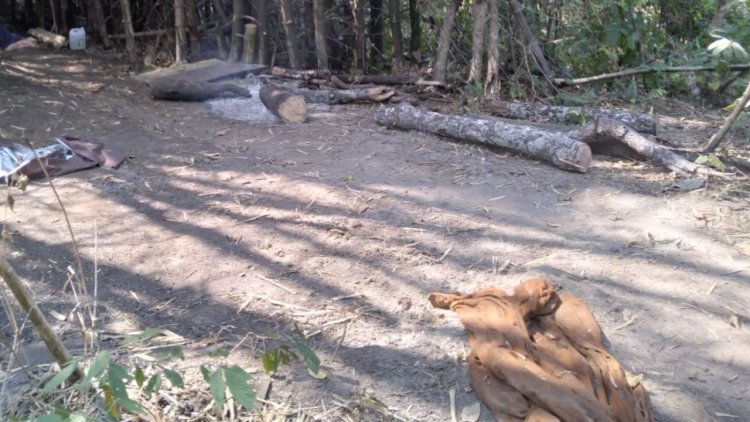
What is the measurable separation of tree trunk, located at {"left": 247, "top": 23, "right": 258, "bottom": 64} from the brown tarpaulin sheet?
326cm

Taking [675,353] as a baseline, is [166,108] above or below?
above

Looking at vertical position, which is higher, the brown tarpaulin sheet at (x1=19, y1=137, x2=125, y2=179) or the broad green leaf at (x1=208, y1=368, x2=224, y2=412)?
the brown tarpaulin sheet at (x1=19, y1=137, x2=125, y2=179)

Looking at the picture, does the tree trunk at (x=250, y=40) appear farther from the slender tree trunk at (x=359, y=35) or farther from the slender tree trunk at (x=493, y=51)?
the slender tree trunk at (x=493, y=51)

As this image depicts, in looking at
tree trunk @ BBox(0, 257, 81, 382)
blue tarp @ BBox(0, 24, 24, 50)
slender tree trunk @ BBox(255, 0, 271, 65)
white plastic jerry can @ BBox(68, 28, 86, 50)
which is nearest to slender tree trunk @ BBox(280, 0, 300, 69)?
slender tree trunk @ BBox(255, 0, 271, 65)

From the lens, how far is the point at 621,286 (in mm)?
3479

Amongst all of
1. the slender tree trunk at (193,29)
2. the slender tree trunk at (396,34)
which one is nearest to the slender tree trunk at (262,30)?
the slender tree trunk at (193,29)

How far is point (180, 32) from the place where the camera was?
820 centimetres

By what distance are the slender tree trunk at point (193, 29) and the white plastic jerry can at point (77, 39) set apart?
1.51 metres

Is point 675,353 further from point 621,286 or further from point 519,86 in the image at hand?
point 519,86

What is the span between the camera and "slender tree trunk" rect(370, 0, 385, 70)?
8.55m

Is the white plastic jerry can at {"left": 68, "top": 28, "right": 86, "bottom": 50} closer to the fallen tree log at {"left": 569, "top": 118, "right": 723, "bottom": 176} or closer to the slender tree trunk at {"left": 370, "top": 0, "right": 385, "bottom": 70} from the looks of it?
the slender tree trunk at {"left": 370, "top": 0, "right": 385, "bottom": 70}

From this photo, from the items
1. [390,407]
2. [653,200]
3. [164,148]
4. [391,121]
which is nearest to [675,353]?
[390,407]

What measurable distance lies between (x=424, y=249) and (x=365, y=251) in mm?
347

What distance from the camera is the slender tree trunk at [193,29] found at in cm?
831
